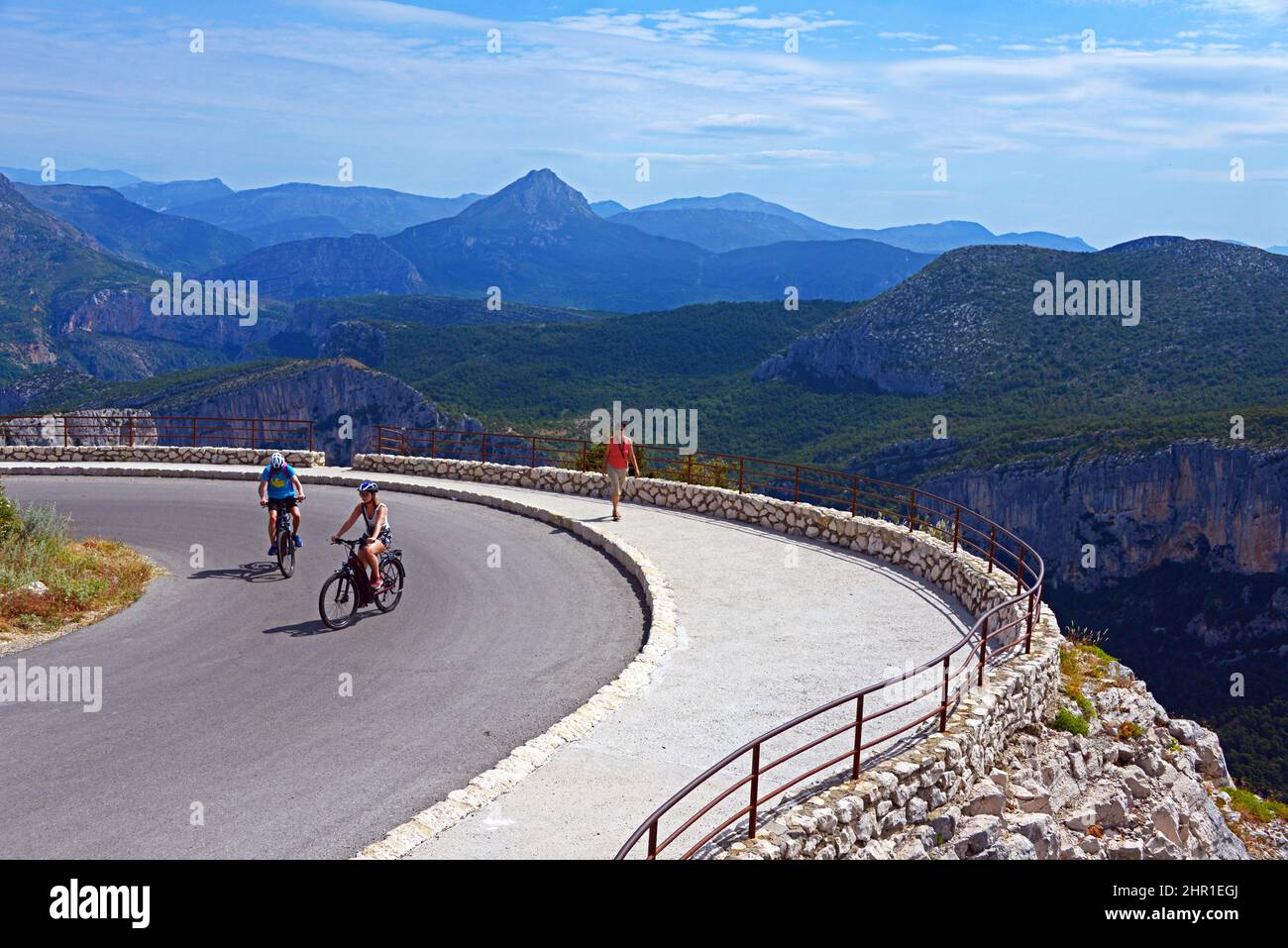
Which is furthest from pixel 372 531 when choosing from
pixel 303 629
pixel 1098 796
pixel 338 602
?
pixel 1098 796

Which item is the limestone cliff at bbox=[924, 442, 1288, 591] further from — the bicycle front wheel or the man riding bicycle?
the man riding bicycle

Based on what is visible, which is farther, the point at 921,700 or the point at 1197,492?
the point at 1197,492

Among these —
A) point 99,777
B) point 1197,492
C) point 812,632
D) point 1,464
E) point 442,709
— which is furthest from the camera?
point 1197,492

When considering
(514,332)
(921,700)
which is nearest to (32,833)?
(921,700)

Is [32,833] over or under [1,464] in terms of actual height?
under

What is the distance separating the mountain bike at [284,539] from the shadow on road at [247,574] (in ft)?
0.67

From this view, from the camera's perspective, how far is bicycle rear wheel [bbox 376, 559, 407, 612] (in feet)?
48.5

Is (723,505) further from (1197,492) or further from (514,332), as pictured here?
(514,332)

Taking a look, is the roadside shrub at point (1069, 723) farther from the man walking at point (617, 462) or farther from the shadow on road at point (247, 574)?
→ the shadow on road at point (247, 574)

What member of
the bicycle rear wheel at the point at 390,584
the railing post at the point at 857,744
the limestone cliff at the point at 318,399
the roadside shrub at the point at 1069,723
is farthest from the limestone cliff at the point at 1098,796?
the limestone cliff at the point at 318,399

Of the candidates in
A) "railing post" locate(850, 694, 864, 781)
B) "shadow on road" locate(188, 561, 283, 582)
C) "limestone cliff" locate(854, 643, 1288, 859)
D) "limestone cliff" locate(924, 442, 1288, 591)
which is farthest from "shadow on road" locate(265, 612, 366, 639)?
"limestone cliff" locate(924, 442, 1288, 591)

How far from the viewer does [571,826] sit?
8523 millimetres

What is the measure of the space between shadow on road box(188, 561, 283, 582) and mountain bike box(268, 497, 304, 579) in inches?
8.1
